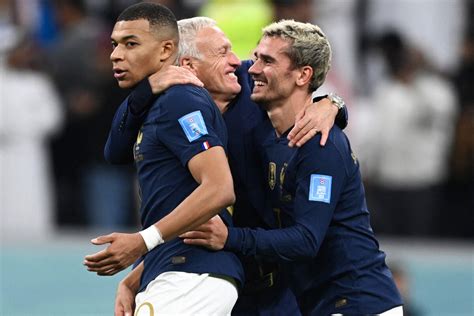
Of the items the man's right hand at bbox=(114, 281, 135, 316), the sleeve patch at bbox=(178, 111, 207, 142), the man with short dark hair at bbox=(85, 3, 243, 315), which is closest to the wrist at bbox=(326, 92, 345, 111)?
the man with short dark hair at bbox=(85, 3, 243, 315)

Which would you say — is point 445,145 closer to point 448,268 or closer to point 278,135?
point 448,268

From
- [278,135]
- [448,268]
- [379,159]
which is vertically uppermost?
[278,135]

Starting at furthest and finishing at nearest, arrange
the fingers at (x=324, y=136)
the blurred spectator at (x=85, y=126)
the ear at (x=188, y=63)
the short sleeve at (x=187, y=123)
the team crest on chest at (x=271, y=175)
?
the blurred spectator at (x=85, y=126) → the ear at (x=188, y=63) → the team crest on chest at (x=271, y=175) → the fingers at (x=324, y=136) → the short sleeve at (x=187, y=123)

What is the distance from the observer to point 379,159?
12.3m

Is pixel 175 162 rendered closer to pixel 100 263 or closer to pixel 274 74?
pixel 100 263

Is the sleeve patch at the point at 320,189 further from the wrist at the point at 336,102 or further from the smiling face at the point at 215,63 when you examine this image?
the smiling face at the point at 215,63

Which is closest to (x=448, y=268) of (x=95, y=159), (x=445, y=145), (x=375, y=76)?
(x=445, y=145)

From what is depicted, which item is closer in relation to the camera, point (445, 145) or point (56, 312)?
point (56, 312)

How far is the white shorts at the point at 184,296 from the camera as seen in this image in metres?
5.03

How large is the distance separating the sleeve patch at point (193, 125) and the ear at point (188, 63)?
604 millimetres

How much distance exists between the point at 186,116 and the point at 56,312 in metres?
5.92

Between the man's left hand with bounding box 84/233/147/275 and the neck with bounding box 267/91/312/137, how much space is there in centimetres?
100

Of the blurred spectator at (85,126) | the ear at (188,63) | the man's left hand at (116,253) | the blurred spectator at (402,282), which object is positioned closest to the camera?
the man's left hand at (116,253)

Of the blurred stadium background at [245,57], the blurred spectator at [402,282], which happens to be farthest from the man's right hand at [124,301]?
the blurred stadium background at [245,57]
